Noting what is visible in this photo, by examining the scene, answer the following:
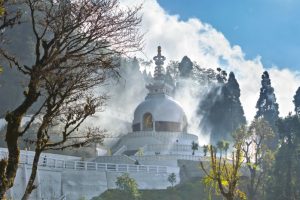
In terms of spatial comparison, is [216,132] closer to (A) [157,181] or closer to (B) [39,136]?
(A) [157,181]

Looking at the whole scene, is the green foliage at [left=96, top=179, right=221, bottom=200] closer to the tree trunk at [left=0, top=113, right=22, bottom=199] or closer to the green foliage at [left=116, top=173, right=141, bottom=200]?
the green foliage at [left=116, top=173, right=141, bottom=200]

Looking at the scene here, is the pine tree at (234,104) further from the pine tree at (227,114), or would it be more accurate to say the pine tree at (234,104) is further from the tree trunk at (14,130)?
the tree trunk at (14,130)

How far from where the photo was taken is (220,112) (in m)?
75.1

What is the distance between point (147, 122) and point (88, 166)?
823 inches

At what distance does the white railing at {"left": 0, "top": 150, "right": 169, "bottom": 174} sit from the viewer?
35678mm

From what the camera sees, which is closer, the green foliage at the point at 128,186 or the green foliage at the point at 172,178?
the green foliage at the point at 128,186

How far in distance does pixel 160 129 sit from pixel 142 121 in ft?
9.07

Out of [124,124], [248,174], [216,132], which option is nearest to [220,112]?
[216,132]

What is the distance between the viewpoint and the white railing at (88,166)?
3568cm

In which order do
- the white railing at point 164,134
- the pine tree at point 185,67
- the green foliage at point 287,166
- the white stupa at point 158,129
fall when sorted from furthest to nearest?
the pine tree at point 185,67 → the white railing at point 164,134 → the white stupa at point 158,129 → the green foliage at point 287,166

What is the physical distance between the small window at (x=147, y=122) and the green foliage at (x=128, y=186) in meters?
21.0

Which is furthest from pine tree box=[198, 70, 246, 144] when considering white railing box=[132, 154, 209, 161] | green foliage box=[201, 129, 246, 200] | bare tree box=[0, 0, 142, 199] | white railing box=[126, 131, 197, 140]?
bare tree box=[0, 0, 142, 199]

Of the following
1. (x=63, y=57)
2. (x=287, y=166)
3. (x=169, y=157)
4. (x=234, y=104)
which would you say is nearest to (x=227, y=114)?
(x=234, y=104)

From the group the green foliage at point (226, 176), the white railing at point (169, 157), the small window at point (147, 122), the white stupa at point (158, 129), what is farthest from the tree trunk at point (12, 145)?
the small window at point (147, 122)
